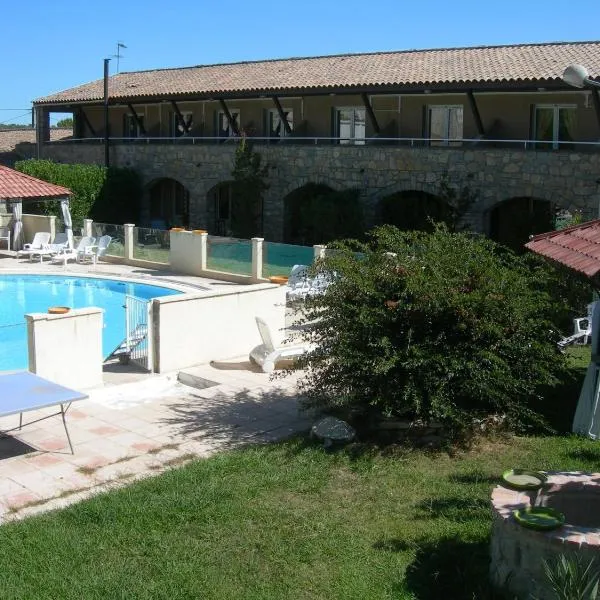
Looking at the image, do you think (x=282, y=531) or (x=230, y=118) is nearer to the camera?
(x=282, y=531)

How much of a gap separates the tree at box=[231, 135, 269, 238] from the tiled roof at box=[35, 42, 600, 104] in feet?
6.75

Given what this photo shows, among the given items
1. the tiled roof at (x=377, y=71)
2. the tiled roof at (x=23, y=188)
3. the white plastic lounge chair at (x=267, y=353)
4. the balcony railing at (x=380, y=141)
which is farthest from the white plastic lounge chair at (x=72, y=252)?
the white plastic lounge chair at (x=267, y=353)

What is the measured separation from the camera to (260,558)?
224 inches

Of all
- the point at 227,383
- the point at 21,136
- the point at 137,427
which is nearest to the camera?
the point at 137,427

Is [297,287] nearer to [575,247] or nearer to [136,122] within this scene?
[575,247]

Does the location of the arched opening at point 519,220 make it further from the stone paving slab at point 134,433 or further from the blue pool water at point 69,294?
the stone paving slab at point 134,433

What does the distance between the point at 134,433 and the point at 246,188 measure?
730 inches

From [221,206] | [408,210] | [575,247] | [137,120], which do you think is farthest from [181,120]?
[575,247]

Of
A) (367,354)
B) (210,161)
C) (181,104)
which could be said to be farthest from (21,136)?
(367,354)

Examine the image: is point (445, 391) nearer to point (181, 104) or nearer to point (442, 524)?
point (442, 524)

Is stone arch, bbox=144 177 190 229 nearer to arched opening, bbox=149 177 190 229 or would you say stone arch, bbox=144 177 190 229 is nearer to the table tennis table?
arched opening, bbox=149 177 190 229

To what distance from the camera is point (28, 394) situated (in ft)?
26.4

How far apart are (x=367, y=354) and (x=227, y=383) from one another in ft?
10.8

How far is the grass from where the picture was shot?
5289mm
